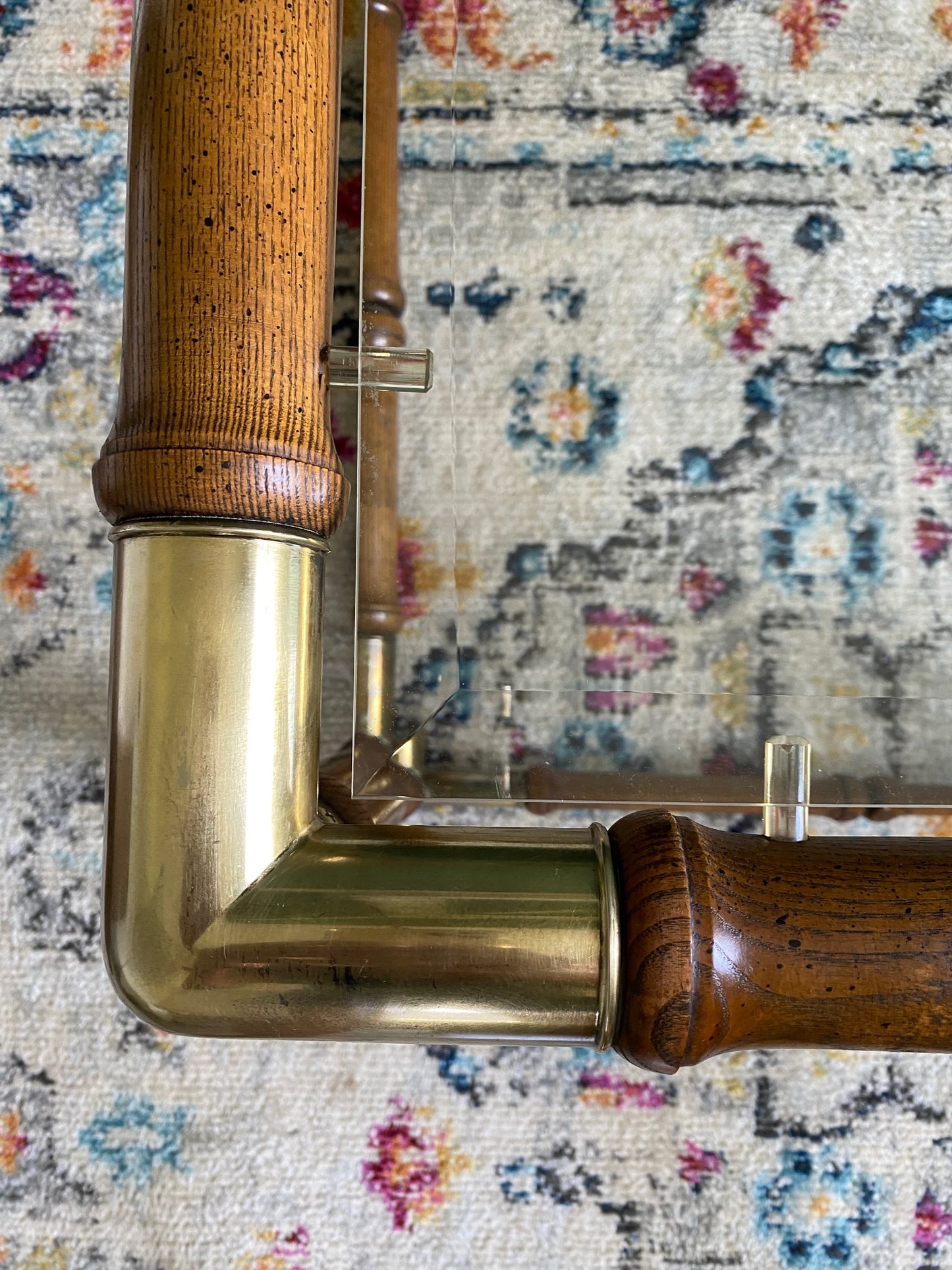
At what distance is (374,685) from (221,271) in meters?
0.21

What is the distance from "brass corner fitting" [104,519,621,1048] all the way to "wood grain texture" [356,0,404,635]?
64 mm

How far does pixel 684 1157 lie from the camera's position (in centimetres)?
64

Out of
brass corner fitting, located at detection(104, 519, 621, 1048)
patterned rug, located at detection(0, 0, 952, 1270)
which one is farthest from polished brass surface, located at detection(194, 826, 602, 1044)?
patterned rug, located at detection(0, 0, 952, 1270)

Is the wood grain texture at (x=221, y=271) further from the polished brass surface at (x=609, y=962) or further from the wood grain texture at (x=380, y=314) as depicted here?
the polished brass surface at (x=609, y=962)

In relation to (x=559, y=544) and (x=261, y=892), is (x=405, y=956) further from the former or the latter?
(x=559, y=544)

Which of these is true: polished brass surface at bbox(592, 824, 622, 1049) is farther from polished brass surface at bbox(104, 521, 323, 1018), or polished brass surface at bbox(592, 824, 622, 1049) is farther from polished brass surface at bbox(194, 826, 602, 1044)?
polished brass surface at bbox(104, 521, 323, 1018)

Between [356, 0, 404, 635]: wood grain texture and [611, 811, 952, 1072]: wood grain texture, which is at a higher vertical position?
[356, 0, 404, 635]: wood grain texture

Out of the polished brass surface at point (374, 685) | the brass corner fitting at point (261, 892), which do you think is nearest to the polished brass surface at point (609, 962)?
the brass corner fitting at point (261, 892)

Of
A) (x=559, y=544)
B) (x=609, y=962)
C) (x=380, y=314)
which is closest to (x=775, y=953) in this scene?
(x=609, y=962)

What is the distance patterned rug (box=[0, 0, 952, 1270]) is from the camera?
49 centimetres

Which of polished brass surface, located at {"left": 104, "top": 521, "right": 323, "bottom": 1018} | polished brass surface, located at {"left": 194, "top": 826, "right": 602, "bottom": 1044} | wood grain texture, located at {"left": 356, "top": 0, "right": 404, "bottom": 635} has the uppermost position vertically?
wood grain texture, located at {"left": 356, "top": 0, "right": 404, "bottom": 635}

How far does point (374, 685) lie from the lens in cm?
49

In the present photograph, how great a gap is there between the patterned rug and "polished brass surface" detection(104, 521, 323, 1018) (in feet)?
0.30

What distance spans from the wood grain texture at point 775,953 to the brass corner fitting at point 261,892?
0.02m
